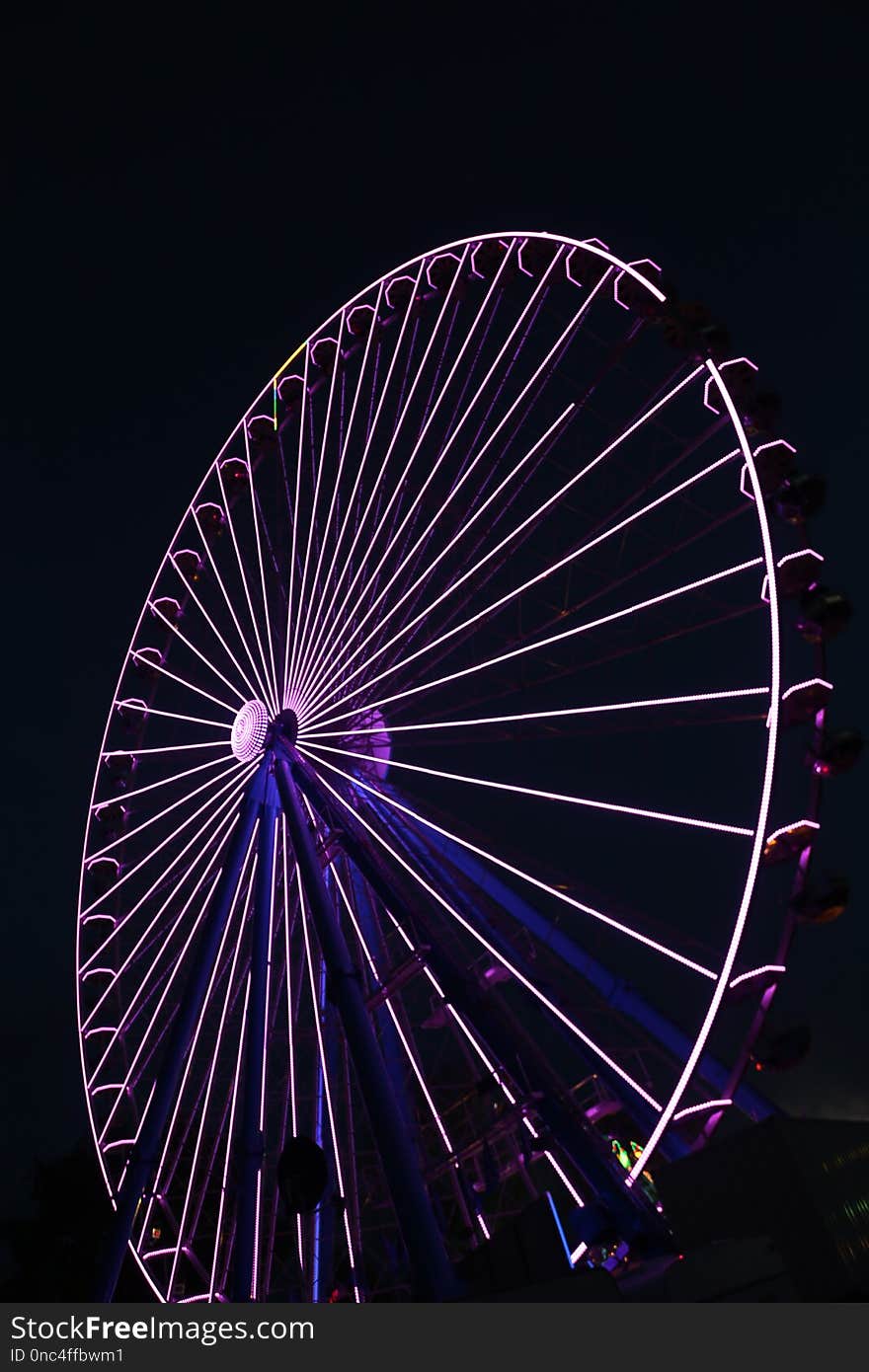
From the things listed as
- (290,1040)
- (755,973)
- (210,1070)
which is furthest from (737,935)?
(210,1070)

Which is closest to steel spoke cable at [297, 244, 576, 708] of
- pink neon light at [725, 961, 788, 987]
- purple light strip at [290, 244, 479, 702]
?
purple light strip at [290, 244, 479, 702]

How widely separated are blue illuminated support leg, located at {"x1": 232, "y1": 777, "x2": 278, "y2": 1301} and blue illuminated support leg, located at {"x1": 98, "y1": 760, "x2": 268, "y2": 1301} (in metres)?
0.21

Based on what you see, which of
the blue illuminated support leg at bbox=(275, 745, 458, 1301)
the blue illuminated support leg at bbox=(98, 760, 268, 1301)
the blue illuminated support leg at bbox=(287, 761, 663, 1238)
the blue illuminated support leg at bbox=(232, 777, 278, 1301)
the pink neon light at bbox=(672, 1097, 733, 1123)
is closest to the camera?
the blue illuminated support leg at bbox=(275, 745, 458, 1301)

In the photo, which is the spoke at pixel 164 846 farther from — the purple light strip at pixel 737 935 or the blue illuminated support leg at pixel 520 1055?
the purple light strip at pixel 737 935

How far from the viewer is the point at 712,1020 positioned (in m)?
8.97

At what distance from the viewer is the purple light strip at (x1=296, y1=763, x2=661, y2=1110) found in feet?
32.6

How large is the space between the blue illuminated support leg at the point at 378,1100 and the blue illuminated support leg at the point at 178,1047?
1030 millimetres

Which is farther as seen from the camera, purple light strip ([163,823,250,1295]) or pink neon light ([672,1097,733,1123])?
purple light strip ([163,823,250,1295])

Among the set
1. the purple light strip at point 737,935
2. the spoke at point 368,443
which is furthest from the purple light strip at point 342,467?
the purple light strip at point 737,935

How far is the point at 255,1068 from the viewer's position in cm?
1216

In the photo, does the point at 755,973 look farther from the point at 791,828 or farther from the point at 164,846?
the point at 164,846

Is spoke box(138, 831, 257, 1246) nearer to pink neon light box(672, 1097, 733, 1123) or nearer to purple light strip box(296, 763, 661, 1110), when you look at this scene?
purple light strip box(296, 763, 661, 1110)

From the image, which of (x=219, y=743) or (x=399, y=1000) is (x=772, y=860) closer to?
(x=399, y=1000)

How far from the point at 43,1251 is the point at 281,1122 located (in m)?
14.3
